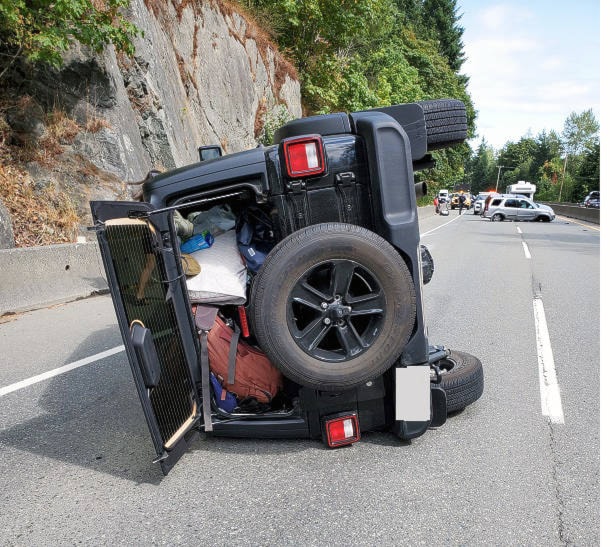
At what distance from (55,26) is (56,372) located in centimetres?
565

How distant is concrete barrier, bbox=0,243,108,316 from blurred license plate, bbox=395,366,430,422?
5.61 metres

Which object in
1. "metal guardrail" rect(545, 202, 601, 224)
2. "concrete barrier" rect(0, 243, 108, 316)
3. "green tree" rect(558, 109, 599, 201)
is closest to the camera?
"concrete barrier" rect(0, 243, 108, 316)

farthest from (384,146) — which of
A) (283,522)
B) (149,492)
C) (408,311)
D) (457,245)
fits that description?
(457,245)

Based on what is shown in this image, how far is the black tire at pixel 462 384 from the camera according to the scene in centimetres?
327

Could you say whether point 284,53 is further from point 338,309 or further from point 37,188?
point 338,309

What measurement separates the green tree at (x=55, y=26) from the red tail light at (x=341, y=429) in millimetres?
6752

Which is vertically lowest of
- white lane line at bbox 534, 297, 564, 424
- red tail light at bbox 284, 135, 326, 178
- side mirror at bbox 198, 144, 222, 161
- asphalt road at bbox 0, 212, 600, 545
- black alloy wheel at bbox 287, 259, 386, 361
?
white lane line at bbox 534, 297, 564, 424

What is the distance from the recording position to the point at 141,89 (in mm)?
12367

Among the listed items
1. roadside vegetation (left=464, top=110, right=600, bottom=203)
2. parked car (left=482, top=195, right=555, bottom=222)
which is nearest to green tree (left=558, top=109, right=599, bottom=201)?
roadside vegetation (left=464, top=110, right=600, bottom=203)

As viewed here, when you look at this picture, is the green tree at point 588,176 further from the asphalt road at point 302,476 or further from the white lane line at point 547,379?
the asphalt road at point 302,476

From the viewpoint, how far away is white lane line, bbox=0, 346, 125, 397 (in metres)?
4.05

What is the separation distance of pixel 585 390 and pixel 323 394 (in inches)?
89.5

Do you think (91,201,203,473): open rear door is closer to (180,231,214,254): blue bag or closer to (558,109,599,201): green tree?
(180,231,214,254): blue bag

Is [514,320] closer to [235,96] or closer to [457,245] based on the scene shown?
[457,245]
